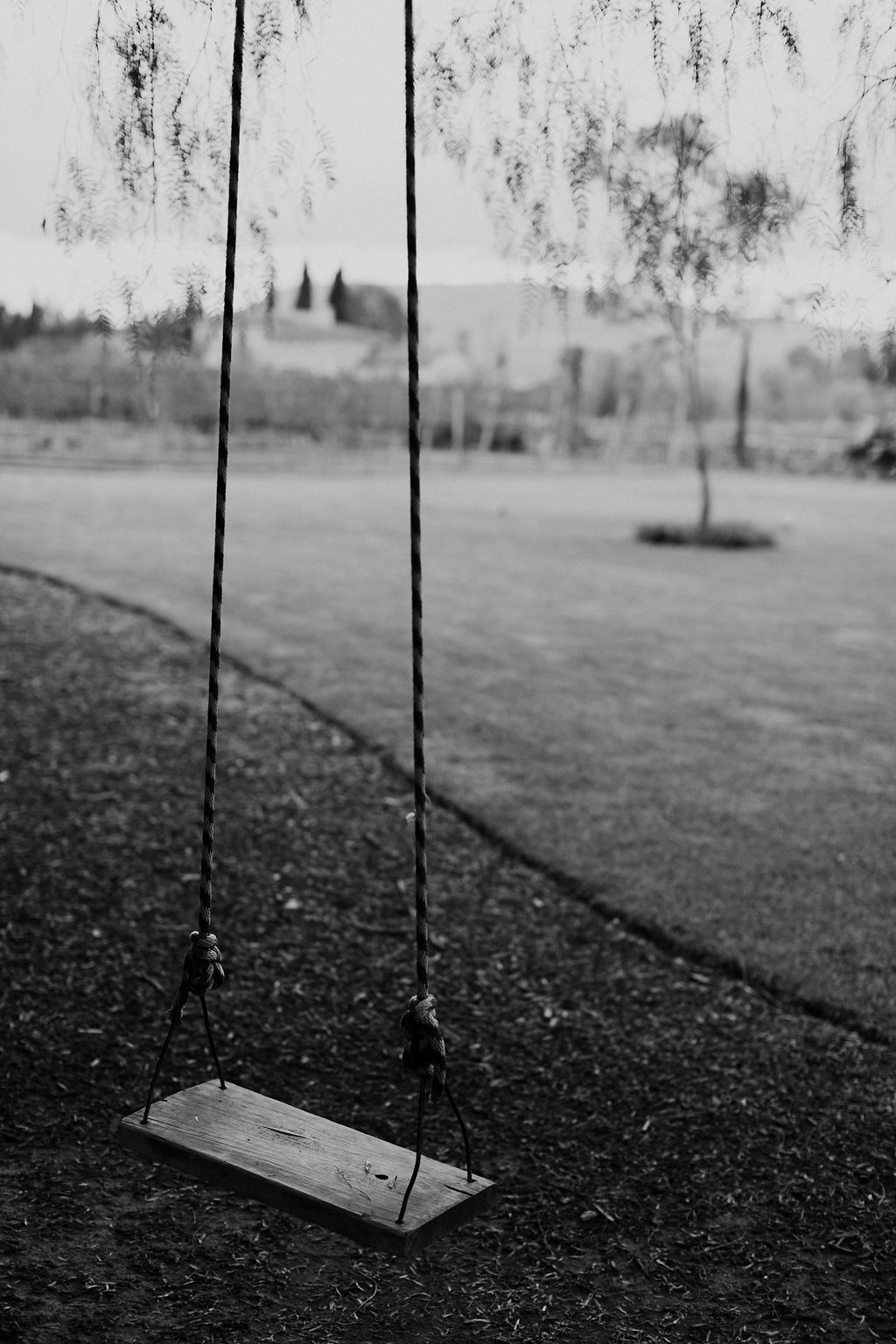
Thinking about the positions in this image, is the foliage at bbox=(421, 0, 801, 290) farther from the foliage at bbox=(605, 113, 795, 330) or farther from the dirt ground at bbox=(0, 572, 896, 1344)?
the dirt ground at bbox=(0, 572, 896, 1344)

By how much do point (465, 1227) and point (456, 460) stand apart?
131 feet

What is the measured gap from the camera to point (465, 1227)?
3.08 meters

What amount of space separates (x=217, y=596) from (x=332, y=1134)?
3.42 feet

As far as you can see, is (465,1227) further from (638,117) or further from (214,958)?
(638,117)

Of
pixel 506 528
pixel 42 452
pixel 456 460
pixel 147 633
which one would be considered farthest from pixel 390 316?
pixel 147 633

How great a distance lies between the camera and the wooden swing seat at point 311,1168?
2.10m

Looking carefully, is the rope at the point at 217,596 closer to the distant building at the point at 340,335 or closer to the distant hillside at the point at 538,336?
the distant hillside at the point at 538,336

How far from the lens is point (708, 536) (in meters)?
17.9

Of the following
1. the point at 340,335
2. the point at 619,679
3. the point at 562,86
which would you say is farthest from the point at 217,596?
the point at 340,335

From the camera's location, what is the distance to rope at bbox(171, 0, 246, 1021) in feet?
7.63

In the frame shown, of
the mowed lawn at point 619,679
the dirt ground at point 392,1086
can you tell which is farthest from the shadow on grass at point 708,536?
the dirt ground at point 392,1086

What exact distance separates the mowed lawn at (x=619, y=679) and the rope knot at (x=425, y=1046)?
2.35 m

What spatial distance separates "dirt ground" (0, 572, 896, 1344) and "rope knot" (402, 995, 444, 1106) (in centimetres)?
73

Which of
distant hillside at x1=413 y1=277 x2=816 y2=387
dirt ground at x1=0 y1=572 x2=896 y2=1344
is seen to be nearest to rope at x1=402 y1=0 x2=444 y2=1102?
dirt ground at x1=0 y1=572 x2=896 y2=1344
